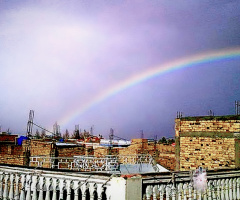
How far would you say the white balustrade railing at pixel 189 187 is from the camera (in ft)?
14.6

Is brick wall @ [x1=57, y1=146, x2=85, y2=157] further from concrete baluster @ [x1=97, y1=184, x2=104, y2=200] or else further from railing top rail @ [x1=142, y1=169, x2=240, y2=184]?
concrete baluster @ [x1=97, y1=184, x2=104, y2=200]

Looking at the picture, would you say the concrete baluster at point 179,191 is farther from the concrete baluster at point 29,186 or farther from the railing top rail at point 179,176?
the concrete baluster at point 29,186

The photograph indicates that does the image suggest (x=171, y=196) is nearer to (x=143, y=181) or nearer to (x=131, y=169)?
(x=143, y=181)

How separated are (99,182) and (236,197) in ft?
12.2

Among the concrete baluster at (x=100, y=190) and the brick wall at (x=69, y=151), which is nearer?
the concrete baluster at (x=100, y=190)

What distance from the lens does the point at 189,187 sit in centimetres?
498

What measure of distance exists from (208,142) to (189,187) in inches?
201

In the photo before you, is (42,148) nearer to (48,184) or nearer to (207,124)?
(207,124)

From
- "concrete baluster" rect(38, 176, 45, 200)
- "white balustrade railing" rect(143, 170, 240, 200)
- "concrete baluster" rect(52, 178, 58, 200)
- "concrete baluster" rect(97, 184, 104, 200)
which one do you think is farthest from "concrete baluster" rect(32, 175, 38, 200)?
"white balustrade railing" rect(143, 170, 240, 200)

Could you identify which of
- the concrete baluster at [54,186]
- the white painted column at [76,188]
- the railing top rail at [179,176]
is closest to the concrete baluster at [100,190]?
the white painted column at [76,188]

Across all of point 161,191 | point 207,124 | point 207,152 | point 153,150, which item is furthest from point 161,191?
point 153,150

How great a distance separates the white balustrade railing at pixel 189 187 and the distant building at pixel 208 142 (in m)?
3.33

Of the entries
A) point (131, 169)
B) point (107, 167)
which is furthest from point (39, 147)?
point (131, 169)

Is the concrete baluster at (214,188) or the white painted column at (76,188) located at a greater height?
the white painted column at (76,188)
